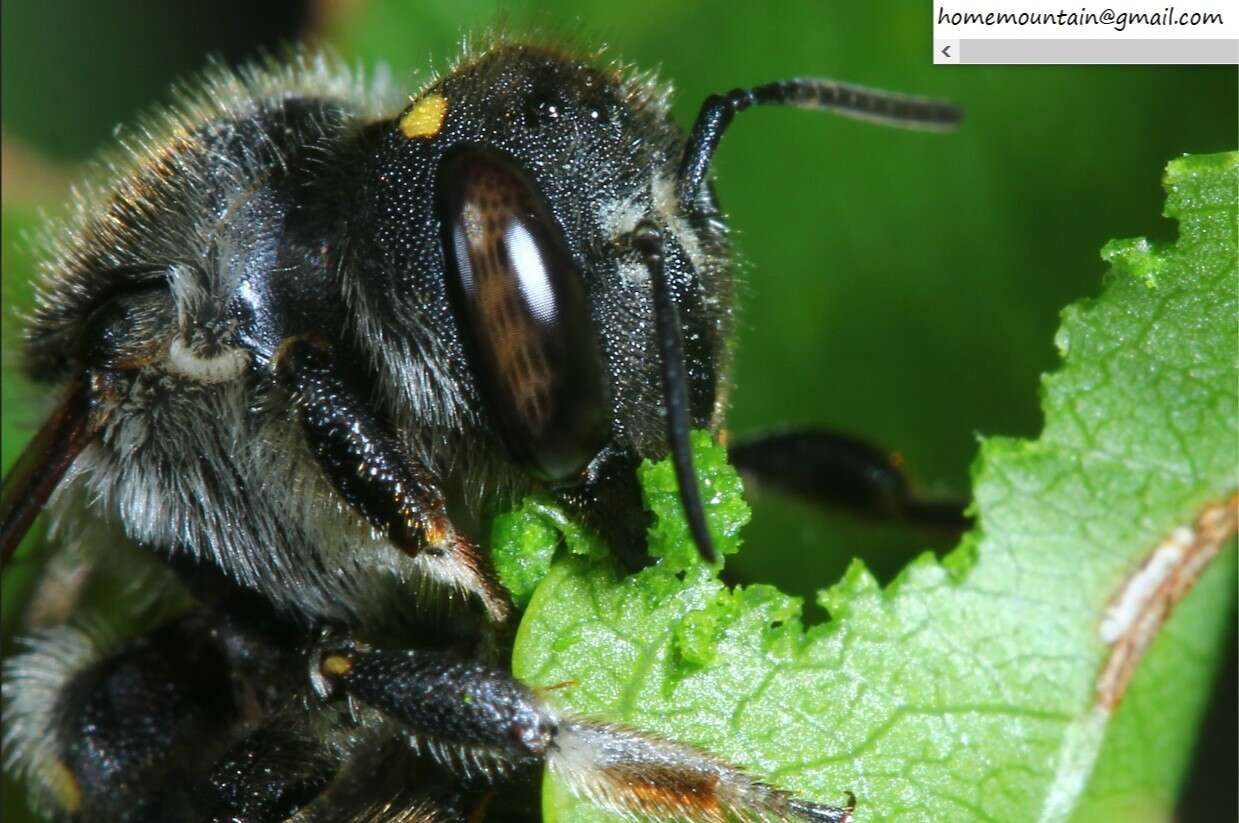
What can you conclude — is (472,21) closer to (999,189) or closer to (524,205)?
(999,189)

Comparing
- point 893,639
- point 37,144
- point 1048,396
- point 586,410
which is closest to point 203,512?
Answer: point 586,410

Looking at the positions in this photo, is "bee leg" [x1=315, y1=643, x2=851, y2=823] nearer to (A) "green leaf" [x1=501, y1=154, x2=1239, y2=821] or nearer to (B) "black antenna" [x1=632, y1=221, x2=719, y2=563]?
(A) "green leaf" [x1=501, y1=154, x2=1239, y2=821]

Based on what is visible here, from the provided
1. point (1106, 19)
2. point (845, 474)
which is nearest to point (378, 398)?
point (845, 474)

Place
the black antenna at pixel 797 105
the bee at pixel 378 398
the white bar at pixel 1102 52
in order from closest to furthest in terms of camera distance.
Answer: the bee at pixel 378 398, the black antenna at pixel 797 105, the white bar at pixel 1102 52

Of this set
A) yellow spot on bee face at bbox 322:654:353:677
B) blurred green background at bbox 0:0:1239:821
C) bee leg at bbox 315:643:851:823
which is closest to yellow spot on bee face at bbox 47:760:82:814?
blurred green background at bbox 0:0:1239:821

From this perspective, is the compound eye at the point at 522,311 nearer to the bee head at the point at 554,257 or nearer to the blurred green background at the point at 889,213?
Answer: the bee head at the point at 554,257

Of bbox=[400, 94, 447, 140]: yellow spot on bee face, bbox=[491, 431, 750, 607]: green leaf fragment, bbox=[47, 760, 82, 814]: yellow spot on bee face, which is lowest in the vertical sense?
bbox=[47, 760, 82, 814]: yellow spot on bee face

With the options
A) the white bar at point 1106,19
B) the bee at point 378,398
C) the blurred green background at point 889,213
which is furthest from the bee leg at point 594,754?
the white bar at point 1106,19
